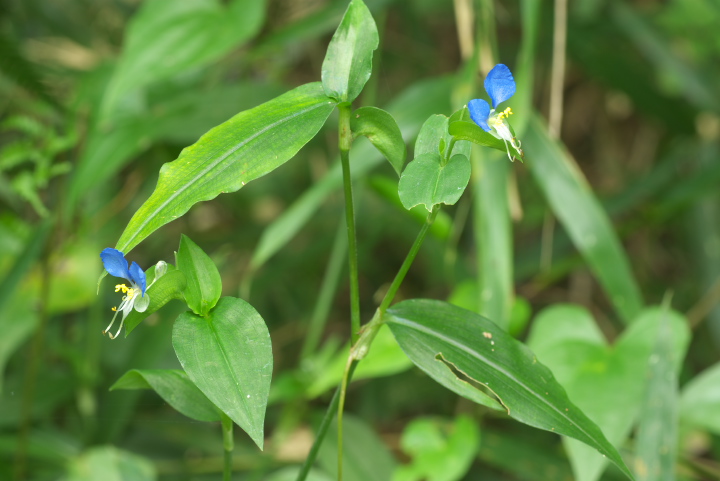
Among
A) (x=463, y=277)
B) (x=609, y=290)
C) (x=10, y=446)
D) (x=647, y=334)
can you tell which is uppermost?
(x=463, y=277)

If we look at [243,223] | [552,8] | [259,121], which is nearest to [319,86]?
[259,121]

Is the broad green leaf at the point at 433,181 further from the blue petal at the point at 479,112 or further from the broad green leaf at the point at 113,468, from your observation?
the broad green leaf at the point at 113,468

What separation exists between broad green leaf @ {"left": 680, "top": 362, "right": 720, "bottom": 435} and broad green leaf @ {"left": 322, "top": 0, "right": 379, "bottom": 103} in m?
0.90

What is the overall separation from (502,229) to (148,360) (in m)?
0.76

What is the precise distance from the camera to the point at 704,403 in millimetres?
1196

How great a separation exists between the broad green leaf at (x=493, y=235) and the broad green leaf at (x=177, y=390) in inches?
24.9

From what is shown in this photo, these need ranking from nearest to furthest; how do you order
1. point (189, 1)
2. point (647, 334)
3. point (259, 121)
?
point (259, 121) → point (647, 334) → point (189, 1)

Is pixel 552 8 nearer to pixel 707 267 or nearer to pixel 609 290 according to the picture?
pixel 707 267

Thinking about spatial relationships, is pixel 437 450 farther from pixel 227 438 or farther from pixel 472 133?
pixel 472 133

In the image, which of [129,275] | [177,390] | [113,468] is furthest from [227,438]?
[113,468]

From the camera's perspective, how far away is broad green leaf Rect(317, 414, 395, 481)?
133 cm

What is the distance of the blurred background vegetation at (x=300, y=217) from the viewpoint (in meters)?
1.31

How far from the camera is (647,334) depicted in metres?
1.15

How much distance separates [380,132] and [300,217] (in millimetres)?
662
